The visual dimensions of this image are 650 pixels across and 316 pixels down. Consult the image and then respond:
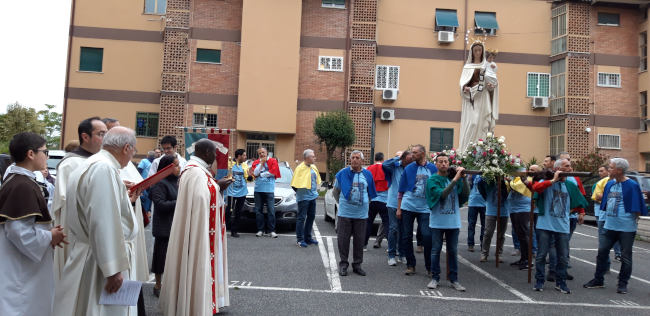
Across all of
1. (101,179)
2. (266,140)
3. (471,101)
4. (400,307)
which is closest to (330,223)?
(471,101)

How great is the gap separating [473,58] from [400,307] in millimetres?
5917

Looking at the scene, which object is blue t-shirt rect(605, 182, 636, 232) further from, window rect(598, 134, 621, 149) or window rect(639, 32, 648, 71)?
window rect(639, 32, 648, 71)

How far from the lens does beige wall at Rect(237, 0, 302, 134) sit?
90.8 feet


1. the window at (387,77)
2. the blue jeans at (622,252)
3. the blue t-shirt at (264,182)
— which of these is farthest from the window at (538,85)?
the blue jeans at (622,252)

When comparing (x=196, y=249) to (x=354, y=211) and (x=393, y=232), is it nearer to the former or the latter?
(x=354, y=211)

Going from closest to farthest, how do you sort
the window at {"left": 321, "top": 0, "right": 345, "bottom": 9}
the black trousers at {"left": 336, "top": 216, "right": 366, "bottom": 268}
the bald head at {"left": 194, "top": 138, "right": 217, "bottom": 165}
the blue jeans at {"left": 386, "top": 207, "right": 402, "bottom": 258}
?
the bald head at {"left": 194, "top": 138, "right": 217, "bottom": 165}
the black trousers at {"left": 336, "top": 216, "right": 366, "bottom": 268}
the blue jeans at {"left": 386, "top": 207, "right": 402, "bottom": 258}
the window at {"left": 321, "top": 0, "right": 345, "bottom": 9}

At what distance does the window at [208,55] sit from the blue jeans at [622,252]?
2397 cm

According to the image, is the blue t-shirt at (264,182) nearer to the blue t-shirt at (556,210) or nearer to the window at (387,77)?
the blue t-shirt at (556,210)

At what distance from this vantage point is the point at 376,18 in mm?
28547

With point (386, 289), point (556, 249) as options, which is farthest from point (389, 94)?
point (386, 289)

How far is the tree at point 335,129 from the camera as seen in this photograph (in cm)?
2655

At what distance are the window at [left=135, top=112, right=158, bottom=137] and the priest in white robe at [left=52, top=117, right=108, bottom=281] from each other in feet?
84.3

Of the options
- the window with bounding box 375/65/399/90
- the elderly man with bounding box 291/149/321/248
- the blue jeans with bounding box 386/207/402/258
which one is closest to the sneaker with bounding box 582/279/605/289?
the blue jeans with bounding box 386/207/402/258

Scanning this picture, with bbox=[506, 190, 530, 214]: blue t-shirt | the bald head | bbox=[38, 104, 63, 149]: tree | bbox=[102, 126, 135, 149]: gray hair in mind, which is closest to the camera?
bbox=[102, 126, 135, 149]: gray hair
